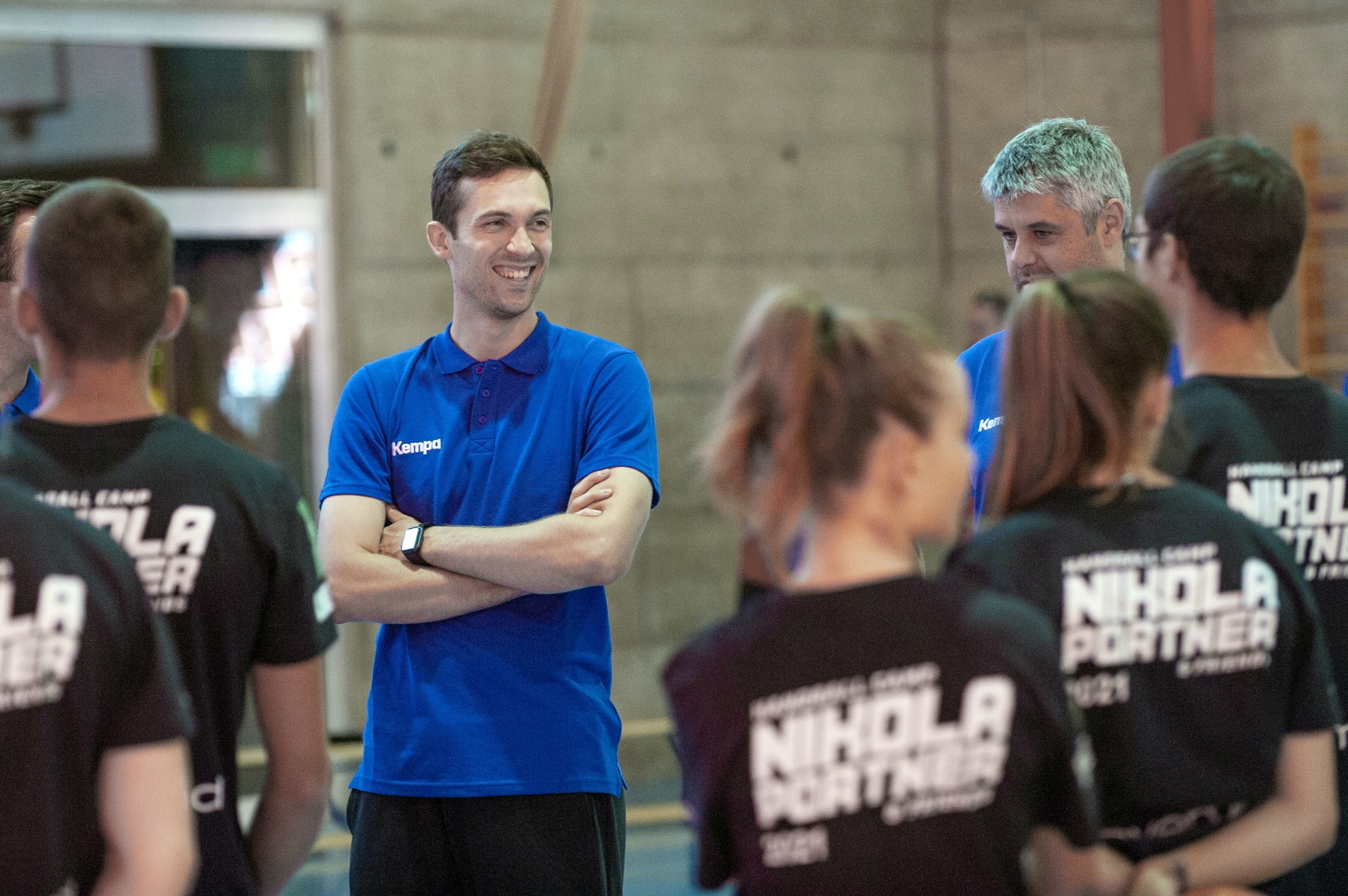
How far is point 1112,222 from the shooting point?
2357 mm

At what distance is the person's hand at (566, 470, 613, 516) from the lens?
229 centimetres

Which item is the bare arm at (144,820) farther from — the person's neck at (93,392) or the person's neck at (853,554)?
the person's neck at (853,554)

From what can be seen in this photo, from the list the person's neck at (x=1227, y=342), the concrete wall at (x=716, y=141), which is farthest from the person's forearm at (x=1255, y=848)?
the concrete wall at (x=716, y=141)

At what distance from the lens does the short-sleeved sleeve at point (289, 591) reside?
1594 mm

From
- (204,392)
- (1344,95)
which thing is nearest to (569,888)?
(204,392)

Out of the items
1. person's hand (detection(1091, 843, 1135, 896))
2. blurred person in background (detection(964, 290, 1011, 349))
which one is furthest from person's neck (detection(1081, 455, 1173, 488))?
blurred person in background (detection(964, 290, 1011, 349))

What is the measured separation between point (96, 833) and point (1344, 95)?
7092mm

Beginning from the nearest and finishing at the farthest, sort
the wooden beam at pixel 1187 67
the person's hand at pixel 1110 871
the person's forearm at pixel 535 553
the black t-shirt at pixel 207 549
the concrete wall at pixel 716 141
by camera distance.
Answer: the person's hand at pixel 1110 871 < the black t-shirt at pixel 207 549 < the person's forearm at pixel 535 553 < the wooden beam at pixel 1187 67 < the concrete wall at pixel 716 141

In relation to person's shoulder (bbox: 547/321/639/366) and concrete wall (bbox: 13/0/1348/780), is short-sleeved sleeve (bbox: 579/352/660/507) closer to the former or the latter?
person's shoulder (bbox: 547/321/639/366)

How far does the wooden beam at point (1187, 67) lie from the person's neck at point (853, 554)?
484 centimetres

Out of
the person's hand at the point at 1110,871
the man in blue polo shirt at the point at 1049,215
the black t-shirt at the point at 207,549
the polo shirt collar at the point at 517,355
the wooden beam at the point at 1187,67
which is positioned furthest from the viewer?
the wooden beam at the point at 1187,67

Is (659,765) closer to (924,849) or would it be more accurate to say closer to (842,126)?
(842,126)

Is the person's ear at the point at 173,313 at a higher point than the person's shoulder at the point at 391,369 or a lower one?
higher

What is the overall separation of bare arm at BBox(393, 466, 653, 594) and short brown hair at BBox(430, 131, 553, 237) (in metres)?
0.65
